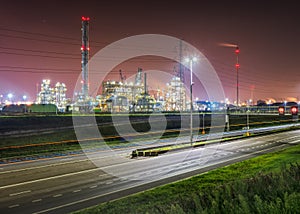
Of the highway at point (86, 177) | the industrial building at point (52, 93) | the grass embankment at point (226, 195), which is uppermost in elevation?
the industrial building at point (52, 93)

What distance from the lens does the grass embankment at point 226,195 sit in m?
6.47

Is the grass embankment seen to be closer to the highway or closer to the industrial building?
the highway

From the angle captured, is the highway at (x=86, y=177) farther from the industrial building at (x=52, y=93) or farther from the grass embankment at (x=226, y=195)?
the industrial building at (x=52, y=93)

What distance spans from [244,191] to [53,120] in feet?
173

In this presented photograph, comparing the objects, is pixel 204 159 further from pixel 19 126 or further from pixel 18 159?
pixel 19 126

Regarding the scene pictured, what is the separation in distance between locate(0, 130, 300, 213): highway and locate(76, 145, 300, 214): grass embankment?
5.16 ft

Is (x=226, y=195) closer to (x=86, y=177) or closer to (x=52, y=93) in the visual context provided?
(x=86, y=177)

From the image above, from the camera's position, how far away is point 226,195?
8.09 m

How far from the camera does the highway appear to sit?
13158mm

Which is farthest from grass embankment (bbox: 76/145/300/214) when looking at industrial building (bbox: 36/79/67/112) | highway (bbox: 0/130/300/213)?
industrial building (bbox: 36/79/67/112)

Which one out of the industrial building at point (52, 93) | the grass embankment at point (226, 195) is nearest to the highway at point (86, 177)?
the grass embankment at point (226, 195)

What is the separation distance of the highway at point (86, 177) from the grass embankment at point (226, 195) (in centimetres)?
157

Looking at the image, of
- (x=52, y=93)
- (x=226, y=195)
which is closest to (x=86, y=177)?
(x=226, y=195)

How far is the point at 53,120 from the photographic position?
56500 mm
